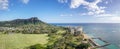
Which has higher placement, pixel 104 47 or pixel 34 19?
pixel 34 19

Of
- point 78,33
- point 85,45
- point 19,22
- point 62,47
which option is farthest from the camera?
point 19,22

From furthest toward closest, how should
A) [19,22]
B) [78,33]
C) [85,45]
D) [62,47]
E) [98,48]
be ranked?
1. [19,22]
2. [78,33]
3. [98,48]
4. [85,45]
5. [62,47]

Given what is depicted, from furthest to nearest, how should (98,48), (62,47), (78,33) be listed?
1. (78,33)
2. (98,48)
3. (62,47)

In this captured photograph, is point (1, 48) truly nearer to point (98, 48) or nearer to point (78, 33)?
point (98, 48)

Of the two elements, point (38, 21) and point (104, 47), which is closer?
point (104, 47)

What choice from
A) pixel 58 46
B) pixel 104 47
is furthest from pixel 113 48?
pixel 58 46

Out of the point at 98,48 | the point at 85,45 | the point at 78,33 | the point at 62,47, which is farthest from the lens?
the point at 78,33

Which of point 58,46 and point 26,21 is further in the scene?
point 26,21

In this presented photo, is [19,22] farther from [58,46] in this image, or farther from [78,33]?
[58,46]

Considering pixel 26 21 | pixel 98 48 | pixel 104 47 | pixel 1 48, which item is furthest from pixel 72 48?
pixel 26 21
